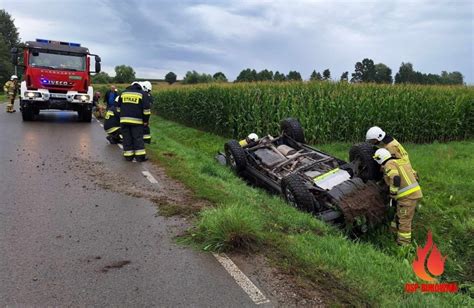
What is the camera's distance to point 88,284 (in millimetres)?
3459

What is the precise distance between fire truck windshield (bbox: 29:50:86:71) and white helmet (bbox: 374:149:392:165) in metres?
13.6

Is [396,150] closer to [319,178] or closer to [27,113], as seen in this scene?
[319,178]

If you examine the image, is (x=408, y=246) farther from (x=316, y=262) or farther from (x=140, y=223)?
(x=140, y=223)

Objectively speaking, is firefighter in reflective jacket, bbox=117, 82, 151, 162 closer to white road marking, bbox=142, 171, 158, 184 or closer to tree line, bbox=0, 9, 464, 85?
white road marking, bbox=142, 171, 158, 184

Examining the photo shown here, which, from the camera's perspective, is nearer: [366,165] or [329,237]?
[329,237]

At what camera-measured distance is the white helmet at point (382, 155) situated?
6156 mm

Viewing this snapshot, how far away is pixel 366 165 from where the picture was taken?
6.66 meters

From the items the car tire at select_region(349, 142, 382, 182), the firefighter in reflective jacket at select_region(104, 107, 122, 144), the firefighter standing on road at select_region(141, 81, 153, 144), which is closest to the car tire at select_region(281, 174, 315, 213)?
the car tire at select_region(349, 142, 382, 182)

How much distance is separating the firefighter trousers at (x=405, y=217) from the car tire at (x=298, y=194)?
1288 mm

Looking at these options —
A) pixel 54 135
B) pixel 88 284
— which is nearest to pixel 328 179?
pixel 88 284

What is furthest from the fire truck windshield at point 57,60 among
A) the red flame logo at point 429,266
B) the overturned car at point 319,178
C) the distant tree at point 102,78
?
the distant tree at point 102,78

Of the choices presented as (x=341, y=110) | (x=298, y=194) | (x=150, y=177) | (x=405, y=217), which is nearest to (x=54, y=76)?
(x=150, y=177)

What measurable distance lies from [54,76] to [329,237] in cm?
1424

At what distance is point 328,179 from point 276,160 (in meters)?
1.65
